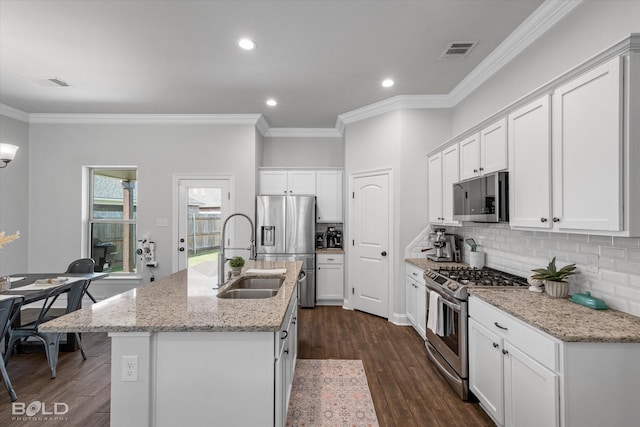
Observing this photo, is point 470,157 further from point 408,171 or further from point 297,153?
point 297,153

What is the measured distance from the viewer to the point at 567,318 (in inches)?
61.9

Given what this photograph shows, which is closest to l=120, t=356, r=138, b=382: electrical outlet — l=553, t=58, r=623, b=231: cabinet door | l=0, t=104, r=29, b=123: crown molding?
l=553, t=58, r=623, b=231: cabinet door

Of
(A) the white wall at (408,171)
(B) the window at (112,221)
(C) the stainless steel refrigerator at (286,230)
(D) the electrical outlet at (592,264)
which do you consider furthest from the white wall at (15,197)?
(D) the electrical outlet at (592,264)

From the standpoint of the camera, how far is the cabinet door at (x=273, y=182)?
16.5 feet

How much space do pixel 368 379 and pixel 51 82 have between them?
4.81 metres

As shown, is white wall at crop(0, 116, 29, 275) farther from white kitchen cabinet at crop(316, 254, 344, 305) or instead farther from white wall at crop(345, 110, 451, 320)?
white wall at crop(345, 110, 451, 320)

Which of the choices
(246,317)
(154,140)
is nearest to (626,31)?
(246,317)

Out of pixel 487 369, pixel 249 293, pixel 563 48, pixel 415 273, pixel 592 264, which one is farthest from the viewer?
pixel 415 273

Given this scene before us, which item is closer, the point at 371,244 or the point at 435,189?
the point at 435,189

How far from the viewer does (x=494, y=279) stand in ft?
8.02

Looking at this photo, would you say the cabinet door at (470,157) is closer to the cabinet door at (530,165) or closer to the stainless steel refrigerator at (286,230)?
the cabinet door at (530,165)

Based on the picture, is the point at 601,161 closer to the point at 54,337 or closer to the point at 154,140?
the point at 54,337

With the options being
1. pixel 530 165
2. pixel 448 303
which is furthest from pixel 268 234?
pixel 530 165

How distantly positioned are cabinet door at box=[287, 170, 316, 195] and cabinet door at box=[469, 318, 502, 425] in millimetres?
3343
